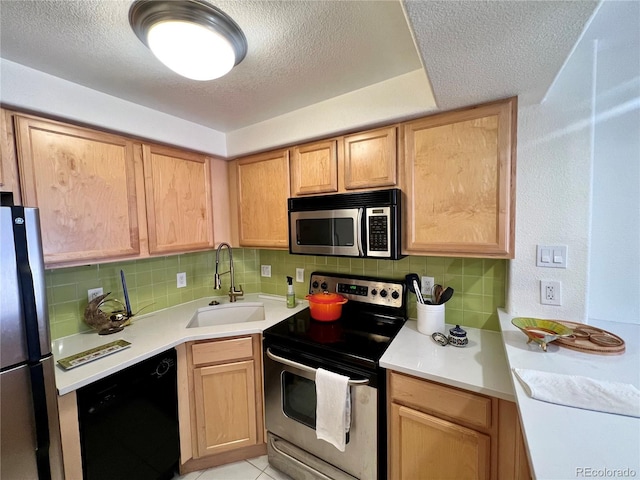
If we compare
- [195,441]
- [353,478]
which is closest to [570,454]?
[353,478]

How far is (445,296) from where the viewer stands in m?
1.50

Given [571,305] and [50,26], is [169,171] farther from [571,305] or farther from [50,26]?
[571,305]

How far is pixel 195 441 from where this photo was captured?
5.35 feet

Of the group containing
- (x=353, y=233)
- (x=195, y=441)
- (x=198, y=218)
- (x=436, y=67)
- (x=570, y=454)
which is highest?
(x=436, y=67)

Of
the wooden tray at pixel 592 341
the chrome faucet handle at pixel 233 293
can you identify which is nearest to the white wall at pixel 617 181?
the wooden tray at pixel 592 341

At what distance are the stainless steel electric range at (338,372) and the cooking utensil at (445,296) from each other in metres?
0.27

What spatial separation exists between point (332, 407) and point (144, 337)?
3.82ft

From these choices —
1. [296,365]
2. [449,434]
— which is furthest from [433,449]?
[296,365]

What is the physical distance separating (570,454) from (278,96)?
1.88 m

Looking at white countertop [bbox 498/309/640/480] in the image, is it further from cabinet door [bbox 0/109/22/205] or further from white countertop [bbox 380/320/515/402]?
cabinet door [bbox 0/109/22/205]

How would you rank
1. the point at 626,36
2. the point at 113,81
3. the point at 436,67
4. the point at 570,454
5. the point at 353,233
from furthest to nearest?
the point at 353,233 → the point at 113,81 → the point at 626,36 → the point at 436,67 → the point at 570,454

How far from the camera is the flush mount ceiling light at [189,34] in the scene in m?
0.90

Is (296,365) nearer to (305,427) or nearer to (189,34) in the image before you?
(305,427)

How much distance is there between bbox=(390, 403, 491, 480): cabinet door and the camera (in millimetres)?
1116
